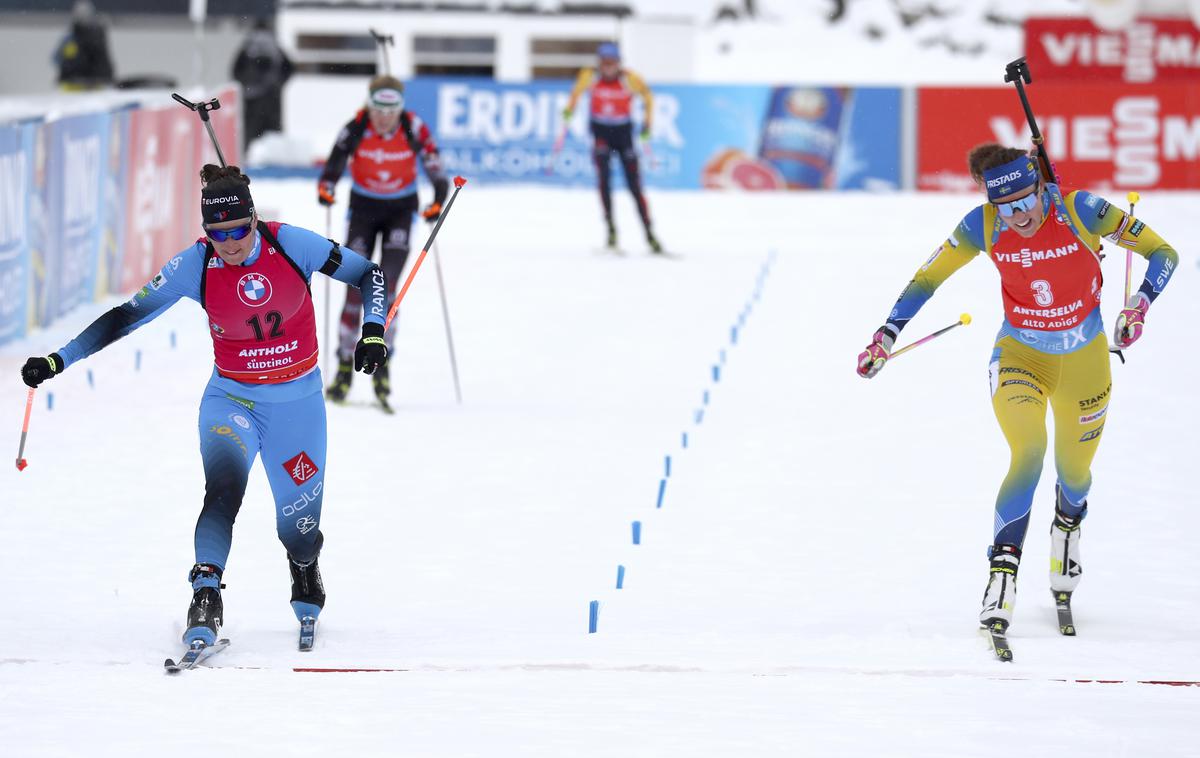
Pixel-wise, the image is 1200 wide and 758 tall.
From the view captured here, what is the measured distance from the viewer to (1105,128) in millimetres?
24312

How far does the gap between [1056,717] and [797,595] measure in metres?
1.81

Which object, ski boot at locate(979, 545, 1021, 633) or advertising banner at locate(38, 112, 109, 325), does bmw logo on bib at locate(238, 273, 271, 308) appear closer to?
ski boot at locate(979, 545, 1021, 633)

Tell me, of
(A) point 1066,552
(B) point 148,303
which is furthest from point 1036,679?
(B) point 148,303

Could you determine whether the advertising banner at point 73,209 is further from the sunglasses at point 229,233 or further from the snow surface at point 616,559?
the sunglasses at point 229,233

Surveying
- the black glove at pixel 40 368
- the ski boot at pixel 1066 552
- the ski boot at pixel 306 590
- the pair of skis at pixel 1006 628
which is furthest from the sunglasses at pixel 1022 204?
the black glove at pixel 40 368

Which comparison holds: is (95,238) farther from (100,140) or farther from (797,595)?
(797,595)

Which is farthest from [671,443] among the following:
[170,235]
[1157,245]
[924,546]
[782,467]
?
[170,235]

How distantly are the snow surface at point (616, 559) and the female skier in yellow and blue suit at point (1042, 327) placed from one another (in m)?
0.40

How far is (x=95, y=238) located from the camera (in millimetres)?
16016

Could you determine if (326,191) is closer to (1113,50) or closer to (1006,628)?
(1006,628)

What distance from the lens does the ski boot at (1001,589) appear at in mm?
6969

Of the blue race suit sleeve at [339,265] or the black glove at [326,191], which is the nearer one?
A: the blue race suit sleeve at [339,265]

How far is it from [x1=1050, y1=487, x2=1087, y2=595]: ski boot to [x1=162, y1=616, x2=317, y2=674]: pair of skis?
2.79m

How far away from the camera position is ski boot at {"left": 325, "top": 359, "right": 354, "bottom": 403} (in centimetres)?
1185
